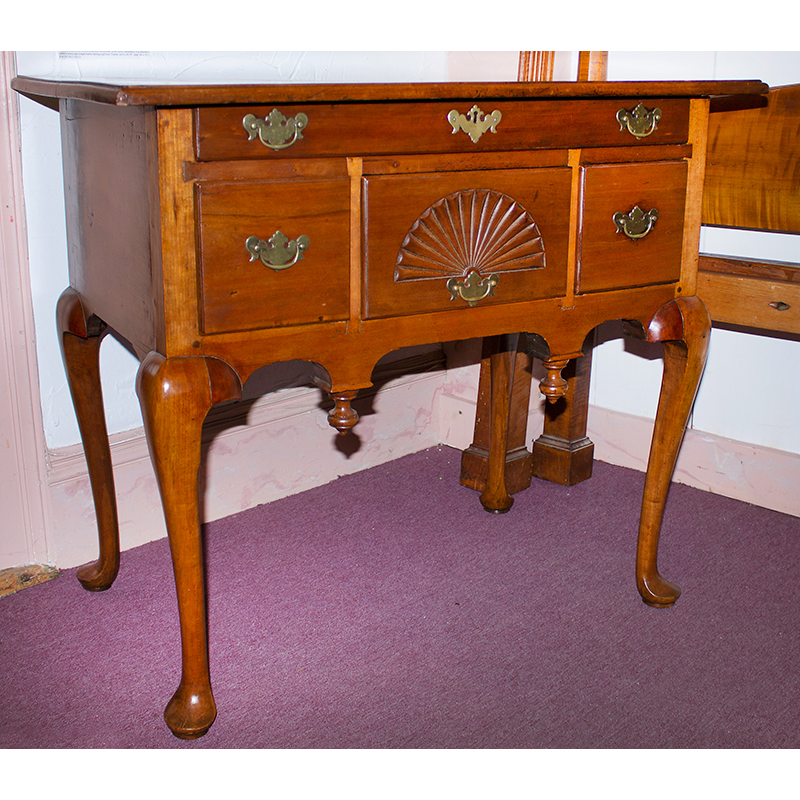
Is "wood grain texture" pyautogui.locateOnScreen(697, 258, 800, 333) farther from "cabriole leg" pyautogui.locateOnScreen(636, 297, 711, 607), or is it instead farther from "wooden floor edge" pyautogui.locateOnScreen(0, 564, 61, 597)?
"wooden floor edge" pyautogui.locateOnScreen(0, 564, 61, 597)

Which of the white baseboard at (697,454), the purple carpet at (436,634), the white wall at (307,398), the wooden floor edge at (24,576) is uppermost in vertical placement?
the white wall at (307,398)

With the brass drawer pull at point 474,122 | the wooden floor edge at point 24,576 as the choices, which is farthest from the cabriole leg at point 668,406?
the wooden floor edge at point 24,576

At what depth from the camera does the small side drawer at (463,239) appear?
127cm

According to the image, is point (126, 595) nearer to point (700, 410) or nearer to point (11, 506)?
point (11, 506)

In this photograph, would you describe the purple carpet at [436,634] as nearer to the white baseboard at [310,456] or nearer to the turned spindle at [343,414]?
the white baseboard at [310,456]

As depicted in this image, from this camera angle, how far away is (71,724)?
139cm

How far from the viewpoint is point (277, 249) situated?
1.19 metres

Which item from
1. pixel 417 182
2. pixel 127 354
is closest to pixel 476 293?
pixel 417 182

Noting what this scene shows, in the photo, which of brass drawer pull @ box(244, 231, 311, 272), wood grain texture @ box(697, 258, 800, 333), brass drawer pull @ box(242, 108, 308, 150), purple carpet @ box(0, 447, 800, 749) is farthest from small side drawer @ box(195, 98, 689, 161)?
purple carpet @ box(0, 447, 800, 749)

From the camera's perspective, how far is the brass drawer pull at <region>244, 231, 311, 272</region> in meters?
1.18

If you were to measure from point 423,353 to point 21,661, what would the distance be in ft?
4.25

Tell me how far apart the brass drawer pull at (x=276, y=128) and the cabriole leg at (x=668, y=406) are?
0.71m

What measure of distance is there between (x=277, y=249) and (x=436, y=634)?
80 cm

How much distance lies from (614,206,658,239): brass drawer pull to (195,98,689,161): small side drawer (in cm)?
11
